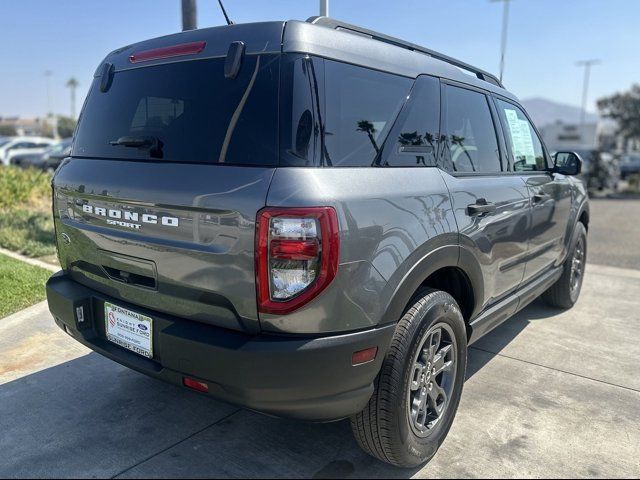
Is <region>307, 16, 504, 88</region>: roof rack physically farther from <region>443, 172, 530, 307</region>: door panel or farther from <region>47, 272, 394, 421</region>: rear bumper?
<region>47, 272, 394, 421</region>: rear bumper

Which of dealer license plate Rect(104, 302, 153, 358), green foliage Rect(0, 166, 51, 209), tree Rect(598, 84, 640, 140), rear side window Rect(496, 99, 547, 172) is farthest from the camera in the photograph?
tree Rect(598, 84, 640, 140)

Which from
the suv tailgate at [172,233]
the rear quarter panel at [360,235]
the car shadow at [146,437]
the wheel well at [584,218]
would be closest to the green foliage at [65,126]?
the wheel well at [584,218]

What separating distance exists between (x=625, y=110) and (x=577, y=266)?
26.1 m

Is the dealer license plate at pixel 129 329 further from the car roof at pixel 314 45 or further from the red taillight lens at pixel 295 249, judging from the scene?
the car roof at pixel 314 45

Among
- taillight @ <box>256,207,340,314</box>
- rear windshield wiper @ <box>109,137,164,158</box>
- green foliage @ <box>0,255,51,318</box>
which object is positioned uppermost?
rear windshield wiper @ <box>109,137,164,158</box>

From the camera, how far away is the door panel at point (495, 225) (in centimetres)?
269

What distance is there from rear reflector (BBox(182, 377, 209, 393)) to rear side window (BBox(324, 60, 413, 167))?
1.04 m

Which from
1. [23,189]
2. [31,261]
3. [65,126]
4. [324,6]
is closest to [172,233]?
[324,6]

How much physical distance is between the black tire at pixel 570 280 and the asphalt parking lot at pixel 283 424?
726 mm

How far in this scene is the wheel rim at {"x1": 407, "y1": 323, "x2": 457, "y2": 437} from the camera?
8.00ft

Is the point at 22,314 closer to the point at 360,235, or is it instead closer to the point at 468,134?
the point at 360,235

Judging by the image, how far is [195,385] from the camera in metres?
2.17

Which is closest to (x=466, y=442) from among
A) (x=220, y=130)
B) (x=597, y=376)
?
(x=597, y=376)

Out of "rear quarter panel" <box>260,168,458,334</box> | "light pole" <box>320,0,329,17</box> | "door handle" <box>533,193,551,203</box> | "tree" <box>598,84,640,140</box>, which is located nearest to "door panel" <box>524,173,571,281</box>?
"door handle" <box>533,193,551,203</box>
